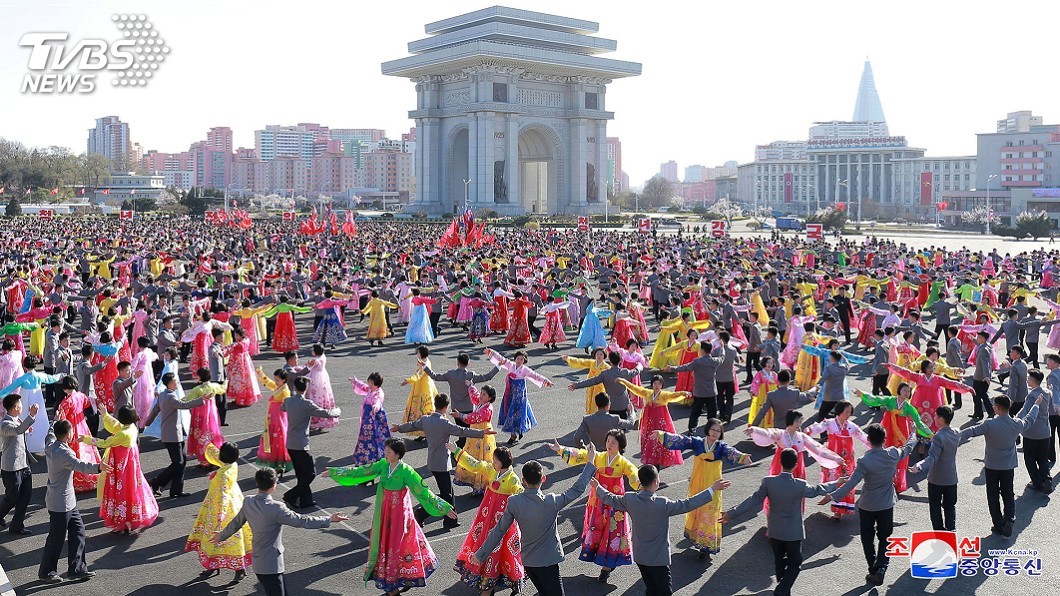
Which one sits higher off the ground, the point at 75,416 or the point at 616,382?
the point at 616,382

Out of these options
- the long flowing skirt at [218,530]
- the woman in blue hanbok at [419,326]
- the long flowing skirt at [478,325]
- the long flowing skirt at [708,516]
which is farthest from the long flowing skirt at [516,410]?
the long flowing skirt at [478,325]

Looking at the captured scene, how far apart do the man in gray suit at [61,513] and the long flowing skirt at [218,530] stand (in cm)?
100

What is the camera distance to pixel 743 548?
937 cm

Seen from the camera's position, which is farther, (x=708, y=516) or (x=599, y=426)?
(x=599, y=426)

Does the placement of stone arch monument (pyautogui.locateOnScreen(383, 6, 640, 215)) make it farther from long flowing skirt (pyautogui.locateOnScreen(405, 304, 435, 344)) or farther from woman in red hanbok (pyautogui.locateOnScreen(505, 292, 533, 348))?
woman in red hanbok (pyautogui.locateOnScreen(505, 292, 533, 348))

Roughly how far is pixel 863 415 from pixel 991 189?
116596 millimetres

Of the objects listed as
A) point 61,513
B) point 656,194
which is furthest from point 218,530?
point 656,194

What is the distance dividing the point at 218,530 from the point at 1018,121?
564 ft

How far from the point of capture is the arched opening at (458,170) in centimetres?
9706

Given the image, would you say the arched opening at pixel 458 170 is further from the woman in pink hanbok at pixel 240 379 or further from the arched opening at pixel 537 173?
the woman in pink hanbok at pixel 240 379

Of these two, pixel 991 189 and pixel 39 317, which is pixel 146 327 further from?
pixel 991 189

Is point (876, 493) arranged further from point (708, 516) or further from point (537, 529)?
point (537, 529)

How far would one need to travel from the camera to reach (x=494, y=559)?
26.2 ft

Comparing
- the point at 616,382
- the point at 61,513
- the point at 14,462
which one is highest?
the point at 616,382
